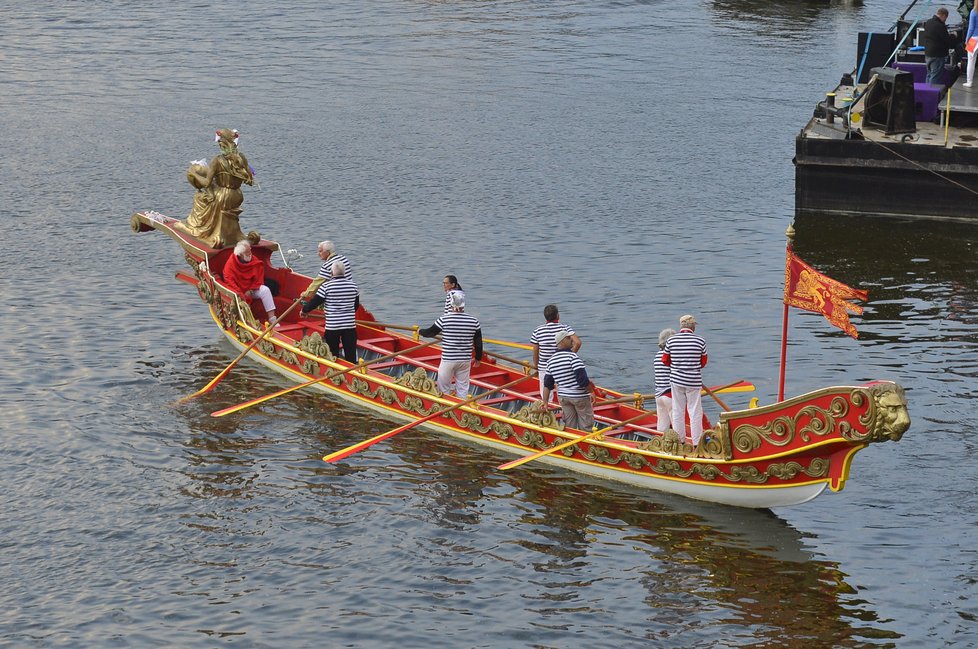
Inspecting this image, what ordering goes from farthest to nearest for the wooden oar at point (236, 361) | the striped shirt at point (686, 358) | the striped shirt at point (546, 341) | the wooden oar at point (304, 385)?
the wooden oar at point (236, 361), the wooden oar at point (304, 385), the striped shirt at point (546, 341), the striped shirt at point (686, 358)

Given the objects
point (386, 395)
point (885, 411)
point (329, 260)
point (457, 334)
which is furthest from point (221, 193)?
point (885, 411)

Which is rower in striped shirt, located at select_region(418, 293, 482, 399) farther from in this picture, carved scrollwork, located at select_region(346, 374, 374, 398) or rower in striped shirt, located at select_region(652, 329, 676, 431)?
rower in striped shirt, located at select_region(652, 329, 676, 431)

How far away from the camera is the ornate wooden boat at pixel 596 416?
1792 cm

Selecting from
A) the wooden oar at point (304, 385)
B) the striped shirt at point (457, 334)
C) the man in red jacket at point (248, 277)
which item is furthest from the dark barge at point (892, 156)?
the striped shirt at point (457, 334)

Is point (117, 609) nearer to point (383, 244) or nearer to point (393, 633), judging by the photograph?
point (393, 633)

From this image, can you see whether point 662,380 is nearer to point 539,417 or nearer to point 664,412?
point 664,412

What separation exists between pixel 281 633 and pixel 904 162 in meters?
23.5

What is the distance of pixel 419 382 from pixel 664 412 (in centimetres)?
453

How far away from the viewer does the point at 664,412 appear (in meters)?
20.6

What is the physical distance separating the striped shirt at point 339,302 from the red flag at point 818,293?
830 centimetres

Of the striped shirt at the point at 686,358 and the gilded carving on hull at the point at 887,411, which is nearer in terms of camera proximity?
the gilded carving on hull at the point at 887,411

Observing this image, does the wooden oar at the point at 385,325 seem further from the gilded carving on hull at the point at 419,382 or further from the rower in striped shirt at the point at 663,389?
the rower in striped shirt at the point at 663,389

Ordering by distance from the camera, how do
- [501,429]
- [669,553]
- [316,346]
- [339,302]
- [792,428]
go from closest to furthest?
[792,428] → [669,553] → [501,429] → [339,302] → [316,346]

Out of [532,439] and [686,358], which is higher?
[686,358]
